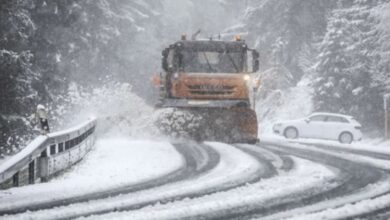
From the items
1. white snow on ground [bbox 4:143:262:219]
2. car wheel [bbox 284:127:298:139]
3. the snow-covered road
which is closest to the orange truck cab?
the snow-covered road

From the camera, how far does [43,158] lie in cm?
959

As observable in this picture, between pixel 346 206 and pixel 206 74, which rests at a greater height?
pixel 206 74

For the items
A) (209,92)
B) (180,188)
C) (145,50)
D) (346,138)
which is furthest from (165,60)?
(145,50)

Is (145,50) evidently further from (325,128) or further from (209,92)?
(209,92)

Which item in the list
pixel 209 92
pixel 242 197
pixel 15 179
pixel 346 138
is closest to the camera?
pixel 242 197

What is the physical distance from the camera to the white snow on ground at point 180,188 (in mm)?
6266

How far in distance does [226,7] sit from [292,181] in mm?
46420

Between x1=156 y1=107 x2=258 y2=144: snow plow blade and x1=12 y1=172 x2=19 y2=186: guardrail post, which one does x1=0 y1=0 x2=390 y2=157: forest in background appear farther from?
x1=12 y1=172 x2=19 y2=186: guardrail post

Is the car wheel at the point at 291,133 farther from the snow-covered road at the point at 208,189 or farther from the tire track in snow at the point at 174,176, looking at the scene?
the snow-covered road at the point at 208,189

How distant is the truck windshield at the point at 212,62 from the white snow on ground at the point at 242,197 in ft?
23.3

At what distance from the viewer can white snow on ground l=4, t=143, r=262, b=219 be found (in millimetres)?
6266

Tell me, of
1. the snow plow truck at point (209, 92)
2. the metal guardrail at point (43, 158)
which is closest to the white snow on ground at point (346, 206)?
the metal guardrail at point (43, 158)

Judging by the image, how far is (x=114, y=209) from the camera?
6367 mm

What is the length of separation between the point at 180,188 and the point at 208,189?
1.30 feet
